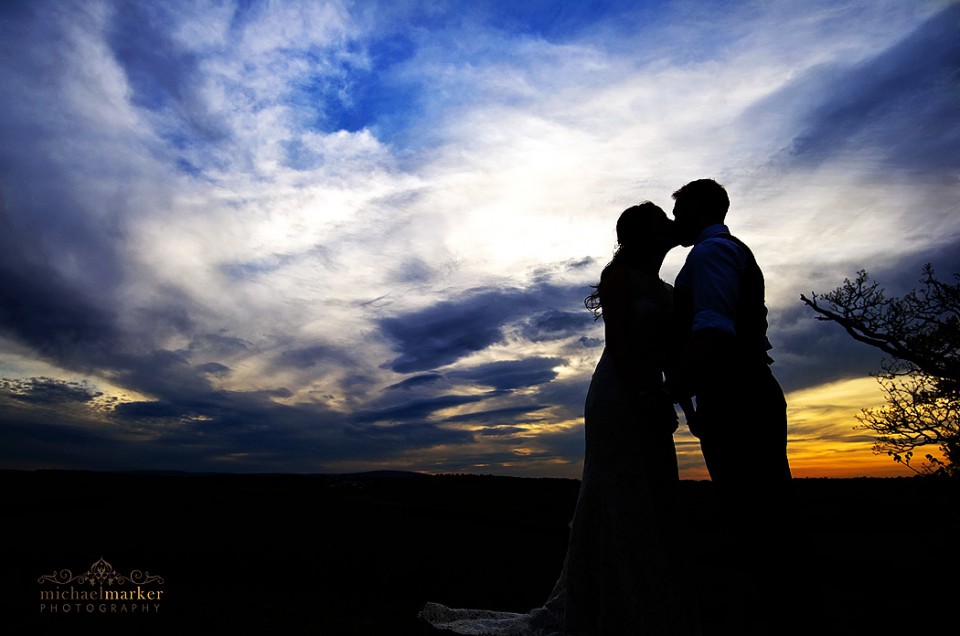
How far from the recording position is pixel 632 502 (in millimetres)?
3820

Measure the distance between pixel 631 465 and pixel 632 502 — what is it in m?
0.27

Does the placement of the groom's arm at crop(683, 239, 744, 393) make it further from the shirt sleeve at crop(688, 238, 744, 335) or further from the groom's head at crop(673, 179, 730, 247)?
the groom's head at crop(673, 179, 730, 247)

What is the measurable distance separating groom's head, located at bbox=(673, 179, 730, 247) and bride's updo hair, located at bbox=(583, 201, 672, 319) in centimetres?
37

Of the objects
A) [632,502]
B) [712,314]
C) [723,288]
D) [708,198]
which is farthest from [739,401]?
[708,198]

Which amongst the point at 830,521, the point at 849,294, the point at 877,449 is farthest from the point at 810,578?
the point at 830,521

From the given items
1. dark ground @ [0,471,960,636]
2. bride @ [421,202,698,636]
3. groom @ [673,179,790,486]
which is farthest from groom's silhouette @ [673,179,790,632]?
bride @ [421,202,698,636]

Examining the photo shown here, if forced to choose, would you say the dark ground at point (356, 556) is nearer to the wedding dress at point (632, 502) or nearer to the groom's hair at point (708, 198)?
the wedding dress at point (632, 502)

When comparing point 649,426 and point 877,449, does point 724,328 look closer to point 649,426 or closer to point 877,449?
point 649,426

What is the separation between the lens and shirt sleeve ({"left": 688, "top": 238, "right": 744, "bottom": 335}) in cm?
289

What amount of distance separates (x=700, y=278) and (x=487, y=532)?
31.1ft

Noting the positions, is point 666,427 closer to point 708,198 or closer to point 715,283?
point 715,283

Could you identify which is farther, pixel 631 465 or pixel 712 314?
pixel 631 465

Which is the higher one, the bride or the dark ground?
the bride

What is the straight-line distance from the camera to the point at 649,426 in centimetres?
386
